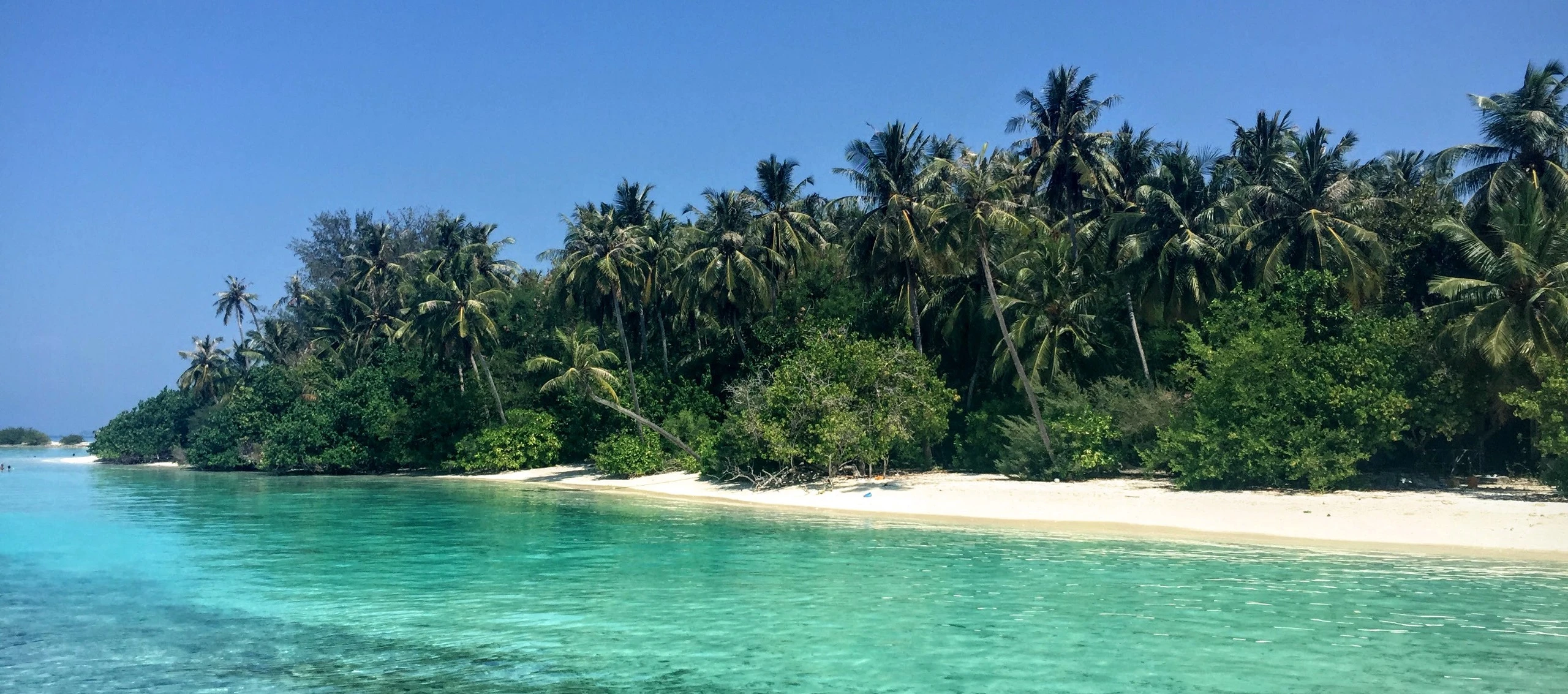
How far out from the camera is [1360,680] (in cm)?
1073

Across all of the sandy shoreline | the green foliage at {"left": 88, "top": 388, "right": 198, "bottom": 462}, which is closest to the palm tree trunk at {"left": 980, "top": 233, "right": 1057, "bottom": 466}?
the sandy shoreline

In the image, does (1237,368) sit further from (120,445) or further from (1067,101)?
(120,445)

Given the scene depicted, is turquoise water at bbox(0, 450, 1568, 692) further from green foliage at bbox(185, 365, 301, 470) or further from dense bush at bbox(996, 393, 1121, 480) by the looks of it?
green foliage at bbox(185, 365, 301, 470)

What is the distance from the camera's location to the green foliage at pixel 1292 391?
26.6 m

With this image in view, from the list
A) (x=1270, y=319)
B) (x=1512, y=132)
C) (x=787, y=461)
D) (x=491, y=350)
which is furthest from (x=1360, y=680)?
(x=491, y=350)

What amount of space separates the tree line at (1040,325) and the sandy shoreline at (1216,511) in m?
1.32

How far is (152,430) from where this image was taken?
79125 mm

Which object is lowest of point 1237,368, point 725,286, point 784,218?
point 1237,368

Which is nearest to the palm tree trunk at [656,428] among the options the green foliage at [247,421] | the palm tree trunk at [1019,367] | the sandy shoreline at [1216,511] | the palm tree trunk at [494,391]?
the sandy shoreline at [1216,511]

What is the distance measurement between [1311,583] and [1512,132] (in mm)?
19139

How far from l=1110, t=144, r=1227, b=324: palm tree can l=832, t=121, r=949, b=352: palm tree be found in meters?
6.74

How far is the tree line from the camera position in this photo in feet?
88.0

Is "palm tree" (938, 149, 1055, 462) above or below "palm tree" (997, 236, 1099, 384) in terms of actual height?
above

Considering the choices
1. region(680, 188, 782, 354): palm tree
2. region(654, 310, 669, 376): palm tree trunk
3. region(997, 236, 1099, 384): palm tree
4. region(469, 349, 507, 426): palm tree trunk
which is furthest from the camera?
region(469, 349, 507, 426): palm tree trunk
